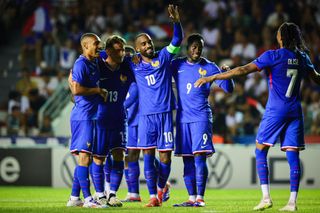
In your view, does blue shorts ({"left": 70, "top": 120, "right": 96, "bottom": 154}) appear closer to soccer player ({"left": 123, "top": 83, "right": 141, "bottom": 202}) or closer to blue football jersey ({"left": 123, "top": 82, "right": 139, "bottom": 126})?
soccer player ({"left": 123, "top": 83, "right": 141, "bottom": 202})

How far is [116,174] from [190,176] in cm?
107

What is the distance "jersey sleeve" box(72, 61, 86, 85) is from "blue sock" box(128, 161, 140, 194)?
6.75 feet

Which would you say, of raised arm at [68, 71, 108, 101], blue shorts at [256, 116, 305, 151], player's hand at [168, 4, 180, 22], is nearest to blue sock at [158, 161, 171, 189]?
raised arm at [68, 71, 108, 101]

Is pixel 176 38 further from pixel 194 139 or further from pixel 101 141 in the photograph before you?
pixel 101 141

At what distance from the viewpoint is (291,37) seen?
1089cm

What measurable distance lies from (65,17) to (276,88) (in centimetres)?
1382

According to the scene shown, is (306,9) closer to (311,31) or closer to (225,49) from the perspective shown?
(311,31)

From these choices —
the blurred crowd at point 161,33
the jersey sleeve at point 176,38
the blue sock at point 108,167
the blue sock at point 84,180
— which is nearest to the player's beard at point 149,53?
the jersey sleeve at point 176,38

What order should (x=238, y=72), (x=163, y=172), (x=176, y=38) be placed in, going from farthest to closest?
(x=163, y=172) < (x=176, y=38) < (x=238, y=72)

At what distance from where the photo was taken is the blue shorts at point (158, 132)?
11.7 metres

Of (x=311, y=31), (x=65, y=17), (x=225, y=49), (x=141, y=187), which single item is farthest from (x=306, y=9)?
(x=141, y=187)

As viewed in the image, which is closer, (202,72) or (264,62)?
(264,62)

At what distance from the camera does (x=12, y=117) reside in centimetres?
2048

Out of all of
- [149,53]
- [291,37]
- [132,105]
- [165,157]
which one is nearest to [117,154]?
[165,157]
